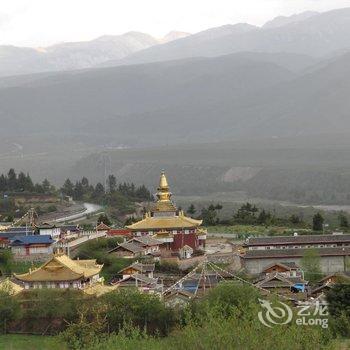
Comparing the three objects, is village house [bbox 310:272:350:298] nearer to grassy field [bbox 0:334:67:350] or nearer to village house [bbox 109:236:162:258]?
village house [bbox 109:236:162:258]

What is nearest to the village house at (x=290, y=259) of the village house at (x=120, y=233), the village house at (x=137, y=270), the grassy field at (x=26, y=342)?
the village house at (x=137, y=270)

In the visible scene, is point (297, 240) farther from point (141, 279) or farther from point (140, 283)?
point (140, 283)

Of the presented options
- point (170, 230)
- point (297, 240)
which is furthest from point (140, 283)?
point (170, 230)

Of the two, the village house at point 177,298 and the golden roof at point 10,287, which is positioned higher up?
the golden roof at point 10,287

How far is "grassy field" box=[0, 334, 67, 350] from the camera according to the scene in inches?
1188

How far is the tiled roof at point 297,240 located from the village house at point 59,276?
9.61m

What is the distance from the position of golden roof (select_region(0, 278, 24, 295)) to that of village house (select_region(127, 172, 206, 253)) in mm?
11495

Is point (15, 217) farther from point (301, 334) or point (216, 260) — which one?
point (301, 334)

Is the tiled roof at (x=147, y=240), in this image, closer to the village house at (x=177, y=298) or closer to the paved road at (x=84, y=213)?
the village house at (x=177, y=298)

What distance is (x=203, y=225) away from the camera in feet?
186

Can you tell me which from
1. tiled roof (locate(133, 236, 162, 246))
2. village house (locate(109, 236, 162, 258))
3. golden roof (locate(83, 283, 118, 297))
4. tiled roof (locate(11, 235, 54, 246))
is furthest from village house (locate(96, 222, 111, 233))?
golden roof (locate(83, 283, 118, 297))

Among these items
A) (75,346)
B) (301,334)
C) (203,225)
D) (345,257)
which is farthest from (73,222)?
(301,334)

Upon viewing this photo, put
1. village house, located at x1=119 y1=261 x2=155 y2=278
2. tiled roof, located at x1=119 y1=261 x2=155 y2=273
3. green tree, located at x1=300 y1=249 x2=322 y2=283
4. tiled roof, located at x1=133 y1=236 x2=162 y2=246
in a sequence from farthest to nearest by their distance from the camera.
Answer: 1. tiled roof, located at x1=133 y1=236 x2=162 y2=246
2. green tree, located at x1=300 y1=249 x2=322 y2=283
3. tiled roof, located at x1=119 y1=261 x2=155 y2=273
4. village house, located at x1=119 y1=261 x2=155 y2=278

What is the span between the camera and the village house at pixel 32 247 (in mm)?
43844
